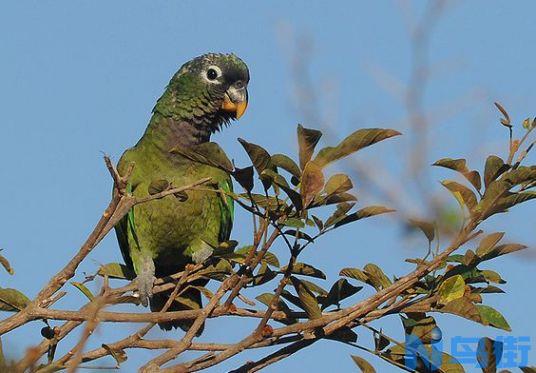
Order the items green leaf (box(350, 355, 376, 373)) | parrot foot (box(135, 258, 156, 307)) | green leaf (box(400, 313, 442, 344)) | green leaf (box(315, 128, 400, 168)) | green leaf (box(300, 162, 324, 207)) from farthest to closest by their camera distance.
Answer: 1. parrot foot (box(135, 258, 156, 307))
2. green leaf (box(400, 313, 442, 344))
3. green leaf (box(350, 355, 376, 373))
4. green leaf (box(300, 162, 324, 207))
5. green leaf (box(315, 128, 400, 168))

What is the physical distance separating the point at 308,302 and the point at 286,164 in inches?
20.8

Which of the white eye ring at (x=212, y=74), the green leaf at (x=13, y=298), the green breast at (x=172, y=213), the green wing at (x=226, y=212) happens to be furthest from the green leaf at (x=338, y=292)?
the white eye ring at (x=212, y=74)

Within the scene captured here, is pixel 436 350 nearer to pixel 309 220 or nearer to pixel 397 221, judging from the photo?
pixel 309 220

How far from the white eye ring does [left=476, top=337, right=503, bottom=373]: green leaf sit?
128 inches

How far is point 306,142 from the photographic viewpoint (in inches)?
105

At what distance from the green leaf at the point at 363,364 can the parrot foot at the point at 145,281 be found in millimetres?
1028

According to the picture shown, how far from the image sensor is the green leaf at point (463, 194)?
107 inches

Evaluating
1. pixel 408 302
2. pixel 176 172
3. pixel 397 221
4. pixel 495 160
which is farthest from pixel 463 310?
pixel 176 172

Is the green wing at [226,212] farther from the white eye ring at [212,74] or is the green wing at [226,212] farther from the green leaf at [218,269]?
the green leaf at [218,269]

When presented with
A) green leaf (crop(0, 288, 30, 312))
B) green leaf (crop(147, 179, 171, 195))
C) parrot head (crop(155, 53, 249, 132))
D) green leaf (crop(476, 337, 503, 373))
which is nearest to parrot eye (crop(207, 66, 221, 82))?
parrot head (crop(155, 53, 249, 132))

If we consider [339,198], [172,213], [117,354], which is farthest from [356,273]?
[172,213]

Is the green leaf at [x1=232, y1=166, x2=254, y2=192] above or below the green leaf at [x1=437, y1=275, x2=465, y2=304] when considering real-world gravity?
above

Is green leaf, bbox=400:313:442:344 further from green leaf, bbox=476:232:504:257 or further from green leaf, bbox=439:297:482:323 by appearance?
green leaf, bbox=476:232:504:257

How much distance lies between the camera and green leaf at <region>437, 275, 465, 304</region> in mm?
2887
